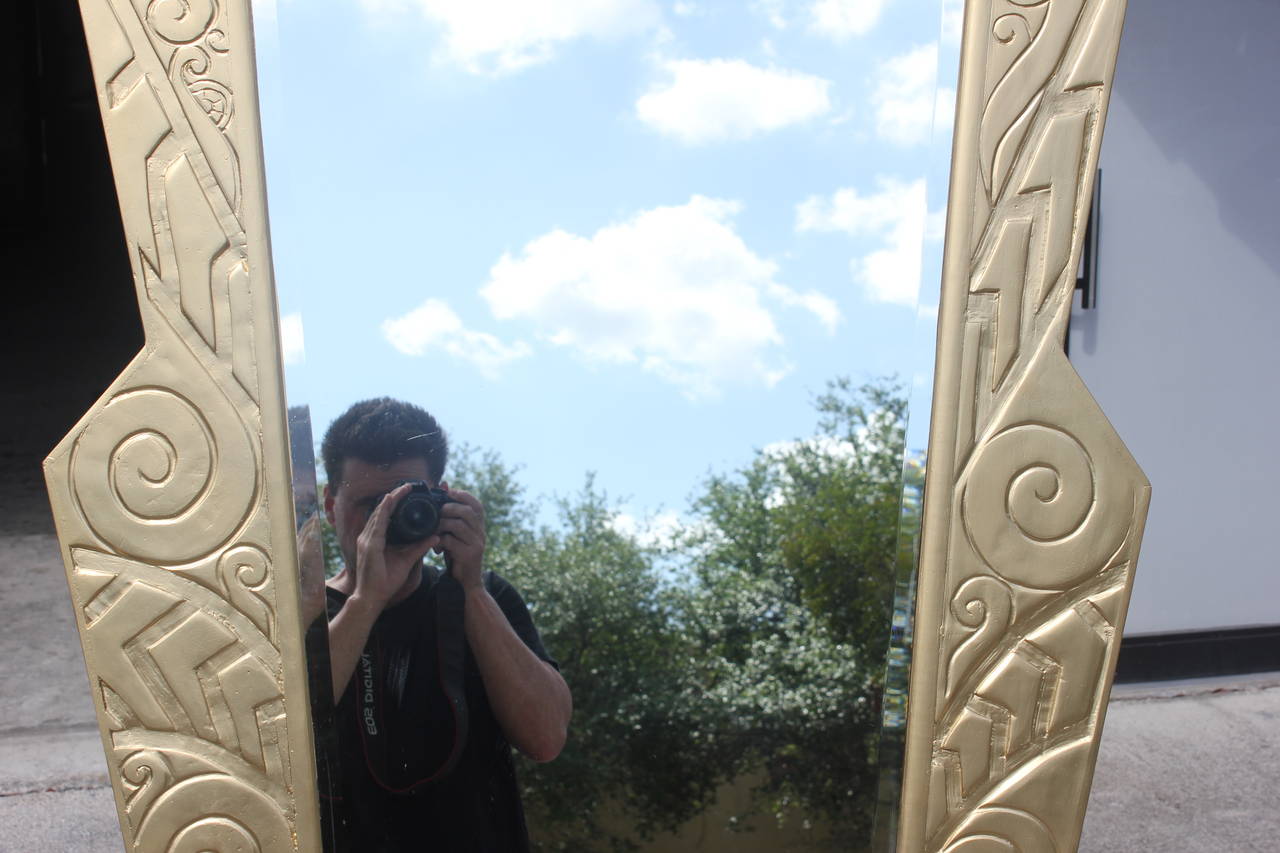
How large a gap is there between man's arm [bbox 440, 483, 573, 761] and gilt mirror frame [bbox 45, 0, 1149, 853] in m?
0.19

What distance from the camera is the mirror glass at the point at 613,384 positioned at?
93cm

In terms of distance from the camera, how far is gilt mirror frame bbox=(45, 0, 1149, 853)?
0.80 metres

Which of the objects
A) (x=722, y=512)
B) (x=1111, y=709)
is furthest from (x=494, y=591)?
(x=1111, y=709)

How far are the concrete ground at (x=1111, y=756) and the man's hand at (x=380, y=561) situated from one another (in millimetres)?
746

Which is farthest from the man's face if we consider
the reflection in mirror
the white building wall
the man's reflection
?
the white building wall

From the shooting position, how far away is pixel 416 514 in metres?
0.94

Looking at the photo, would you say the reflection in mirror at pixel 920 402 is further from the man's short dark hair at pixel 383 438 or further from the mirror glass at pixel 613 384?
the man's short dark hair at pixel 383 438

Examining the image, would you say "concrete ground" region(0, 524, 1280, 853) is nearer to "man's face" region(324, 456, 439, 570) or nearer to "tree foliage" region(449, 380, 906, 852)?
"tree foliage" region(449, 380, 906, 852)

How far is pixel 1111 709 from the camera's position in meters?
1.78

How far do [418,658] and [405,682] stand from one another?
1.0 inches

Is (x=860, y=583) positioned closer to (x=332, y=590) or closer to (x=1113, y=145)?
(x=332, y=590)

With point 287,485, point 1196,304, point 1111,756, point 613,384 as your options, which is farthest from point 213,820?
point 1196,304

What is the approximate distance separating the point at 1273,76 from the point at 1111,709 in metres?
1.34

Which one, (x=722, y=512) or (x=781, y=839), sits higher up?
(x=722, y=512)
